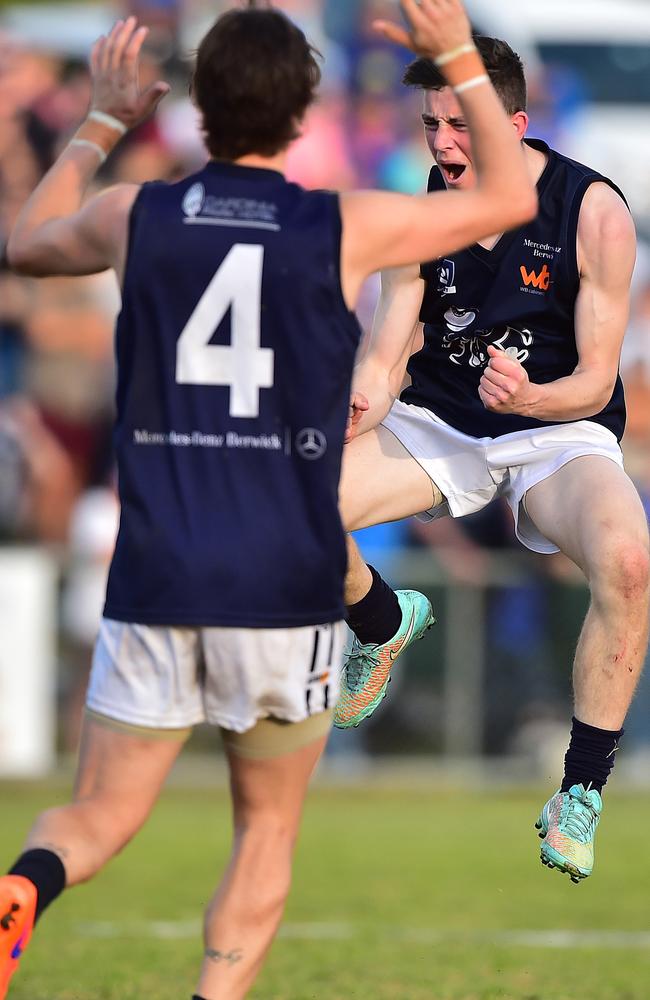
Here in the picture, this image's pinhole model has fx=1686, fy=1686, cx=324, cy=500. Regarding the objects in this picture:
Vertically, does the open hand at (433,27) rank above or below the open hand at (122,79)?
above

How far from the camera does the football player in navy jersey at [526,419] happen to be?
544cm

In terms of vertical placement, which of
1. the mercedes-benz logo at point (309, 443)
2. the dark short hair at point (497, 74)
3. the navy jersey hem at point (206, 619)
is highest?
the dark short hair at point (497, 74)

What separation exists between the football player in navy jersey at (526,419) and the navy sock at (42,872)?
1.84 metres

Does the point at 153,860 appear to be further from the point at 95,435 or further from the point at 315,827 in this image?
the point at 95,435

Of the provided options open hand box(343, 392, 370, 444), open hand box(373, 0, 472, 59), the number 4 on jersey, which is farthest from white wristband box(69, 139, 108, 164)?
open hand box(343, 392, 370, 444)

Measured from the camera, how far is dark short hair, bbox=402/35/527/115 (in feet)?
17.9

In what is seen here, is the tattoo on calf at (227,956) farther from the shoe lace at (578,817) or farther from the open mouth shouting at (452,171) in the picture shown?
the open mouth shouting at (452,171)

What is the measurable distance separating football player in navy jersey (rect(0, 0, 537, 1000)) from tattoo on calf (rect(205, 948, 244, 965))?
42 centimetres

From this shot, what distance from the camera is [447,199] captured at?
4129 millimetres

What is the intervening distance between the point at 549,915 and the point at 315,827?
11.3 ft

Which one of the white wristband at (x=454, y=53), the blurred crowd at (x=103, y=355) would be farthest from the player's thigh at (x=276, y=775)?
the blurred crowd at (x=103, y=355)

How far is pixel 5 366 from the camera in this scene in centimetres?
1377

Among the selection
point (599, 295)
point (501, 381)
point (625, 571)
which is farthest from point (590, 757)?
point (599, 295)

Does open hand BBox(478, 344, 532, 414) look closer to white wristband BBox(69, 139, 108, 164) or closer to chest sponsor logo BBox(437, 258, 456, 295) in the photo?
chest sponsor logo BBox(437, 258, 456, 295)
